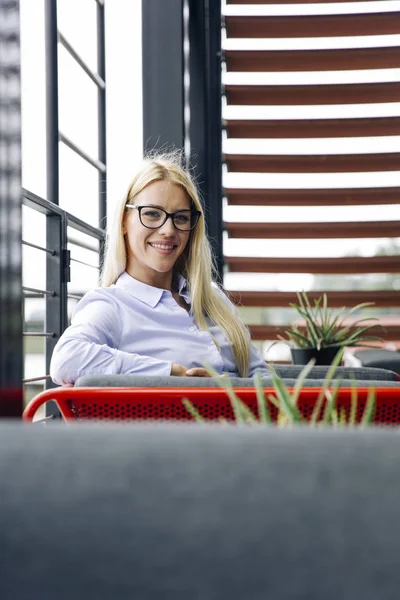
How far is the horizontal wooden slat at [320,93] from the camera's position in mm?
4953

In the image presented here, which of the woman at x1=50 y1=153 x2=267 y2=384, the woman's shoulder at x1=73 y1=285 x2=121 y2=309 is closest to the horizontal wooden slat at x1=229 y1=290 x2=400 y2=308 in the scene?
the woman at x1=50 y1=153 x2=267 y2=384

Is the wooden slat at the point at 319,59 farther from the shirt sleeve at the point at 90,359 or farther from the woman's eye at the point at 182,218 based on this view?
the shirt sleeve at the point at 90,359

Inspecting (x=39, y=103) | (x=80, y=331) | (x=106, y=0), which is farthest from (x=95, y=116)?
(x=80, y=331)

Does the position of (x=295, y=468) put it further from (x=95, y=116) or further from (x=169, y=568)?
(x=95, y=116)

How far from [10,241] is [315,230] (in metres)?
4.19

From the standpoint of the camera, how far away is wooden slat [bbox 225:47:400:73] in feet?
16.1

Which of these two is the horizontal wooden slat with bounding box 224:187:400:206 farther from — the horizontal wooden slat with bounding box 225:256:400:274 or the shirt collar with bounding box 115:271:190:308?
the shirt collar with bounding box 115:271:190:308

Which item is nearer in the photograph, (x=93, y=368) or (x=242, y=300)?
(x=93, y=368)

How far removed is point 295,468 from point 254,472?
0.10 feet

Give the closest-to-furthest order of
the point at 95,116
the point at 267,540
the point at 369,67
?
the point at 267,540 < the point at 95,116 < the point at 369,67

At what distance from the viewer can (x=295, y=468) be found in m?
0.56

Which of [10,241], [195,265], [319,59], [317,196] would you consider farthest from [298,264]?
[10,241]

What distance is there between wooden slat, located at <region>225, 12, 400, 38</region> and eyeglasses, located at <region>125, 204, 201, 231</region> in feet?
9.02

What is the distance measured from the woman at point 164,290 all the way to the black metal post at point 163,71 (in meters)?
1.43
